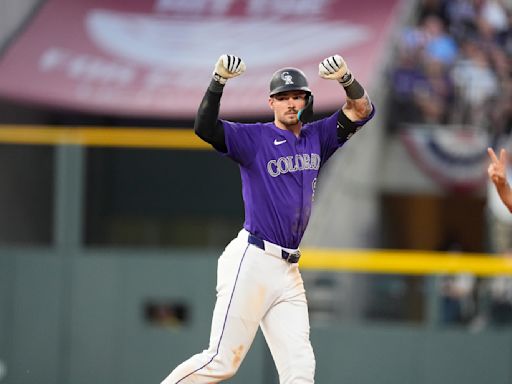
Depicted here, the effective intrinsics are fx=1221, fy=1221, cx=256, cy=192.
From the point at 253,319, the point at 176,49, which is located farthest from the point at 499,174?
the point at 176,49

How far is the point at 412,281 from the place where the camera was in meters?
9.03

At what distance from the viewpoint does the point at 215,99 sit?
6.22 metres

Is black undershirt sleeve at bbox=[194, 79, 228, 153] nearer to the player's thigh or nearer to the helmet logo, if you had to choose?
the helmet logo

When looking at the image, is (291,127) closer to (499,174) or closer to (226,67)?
(226,67)

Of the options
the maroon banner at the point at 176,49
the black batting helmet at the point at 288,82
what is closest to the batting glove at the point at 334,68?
the black batting helmet at the point at 288,82

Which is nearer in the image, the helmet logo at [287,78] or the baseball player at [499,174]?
the baseball player at [499,174]

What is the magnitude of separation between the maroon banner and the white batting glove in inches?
Answer: 229

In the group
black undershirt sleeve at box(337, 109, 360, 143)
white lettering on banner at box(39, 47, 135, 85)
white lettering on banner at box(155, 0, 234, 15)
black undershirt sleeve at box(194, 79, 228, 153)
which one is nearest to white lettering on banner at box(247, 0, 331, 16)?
white lettering on banner at box(155, 0, 234, 15)

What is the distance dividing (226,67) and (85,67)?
6952 millimetres

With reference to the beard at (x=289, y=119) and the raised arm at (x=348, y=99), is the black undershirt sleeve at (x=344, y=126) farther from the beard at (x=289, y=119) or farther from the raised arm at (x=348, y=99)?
the beard at (x=289, y=119)

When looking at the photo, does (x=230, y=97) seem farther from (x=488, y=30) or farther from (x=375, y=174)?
(x=488, y=30)

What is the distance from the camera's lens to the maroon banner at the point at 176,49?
12.4m

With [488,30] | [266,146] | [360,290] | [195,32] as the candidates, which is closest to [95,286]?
[360,290]

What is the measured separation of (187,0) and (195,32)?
0.67 m
